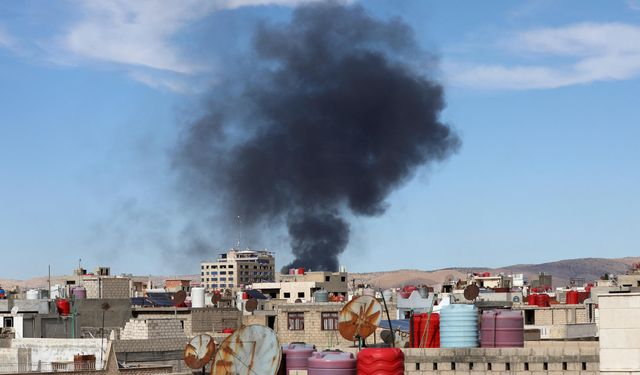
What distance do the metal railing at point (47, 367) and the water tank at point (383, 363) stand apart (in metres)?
19.2

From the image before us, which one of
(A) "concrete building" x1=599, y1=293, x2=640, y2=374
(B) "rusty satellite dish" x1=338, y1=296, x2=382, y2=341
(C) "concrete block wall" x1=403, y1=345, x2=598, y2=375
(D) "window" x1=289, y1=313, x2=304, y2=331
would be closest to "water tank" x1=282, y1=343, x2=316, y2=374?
(B) "rusty satellite dish" x1=338, y1=296, x2=382, y2=341

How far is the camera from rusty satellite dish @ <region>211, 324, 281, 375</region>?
4512 cm

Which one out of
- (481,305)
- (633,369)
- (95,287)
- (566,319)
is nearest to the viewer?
(633,369)

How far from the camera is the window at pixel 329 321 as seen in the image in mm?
90062

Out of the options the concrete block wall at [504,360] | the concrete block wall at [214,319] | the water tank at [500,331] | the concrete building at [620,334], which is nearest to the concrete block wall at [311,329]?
the concrete block wall at [214,319]

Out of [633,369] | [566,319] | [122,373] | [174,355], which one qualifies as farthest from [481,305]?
[633,369]

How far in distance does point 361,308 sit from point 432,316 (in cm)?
310

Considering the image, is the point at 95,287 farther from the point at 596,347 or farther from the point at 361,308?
the point at 596,347

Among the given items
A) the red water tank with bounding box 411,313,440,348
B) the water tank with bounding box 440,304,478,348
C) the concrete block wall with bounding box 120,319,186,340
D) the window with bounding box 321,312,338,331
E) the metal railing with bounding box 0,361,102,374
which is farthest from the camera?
the window with bounding box 321,312,338,331

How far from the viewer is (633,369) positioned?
129ft

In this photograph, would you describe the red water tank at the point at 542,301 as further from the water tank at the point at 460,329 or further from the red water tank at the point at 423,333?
the water tank at the point at 460,329

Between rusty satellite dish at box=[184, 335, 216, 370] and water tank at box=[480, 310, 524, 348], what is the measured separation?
13.5 meters

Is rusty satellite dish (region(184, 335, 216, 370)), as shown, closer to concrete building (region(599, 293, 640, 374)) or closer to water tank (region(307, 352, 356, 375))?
water tank (region(307, 352, 356, 375))

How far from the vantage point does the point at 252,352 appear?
45219mm
